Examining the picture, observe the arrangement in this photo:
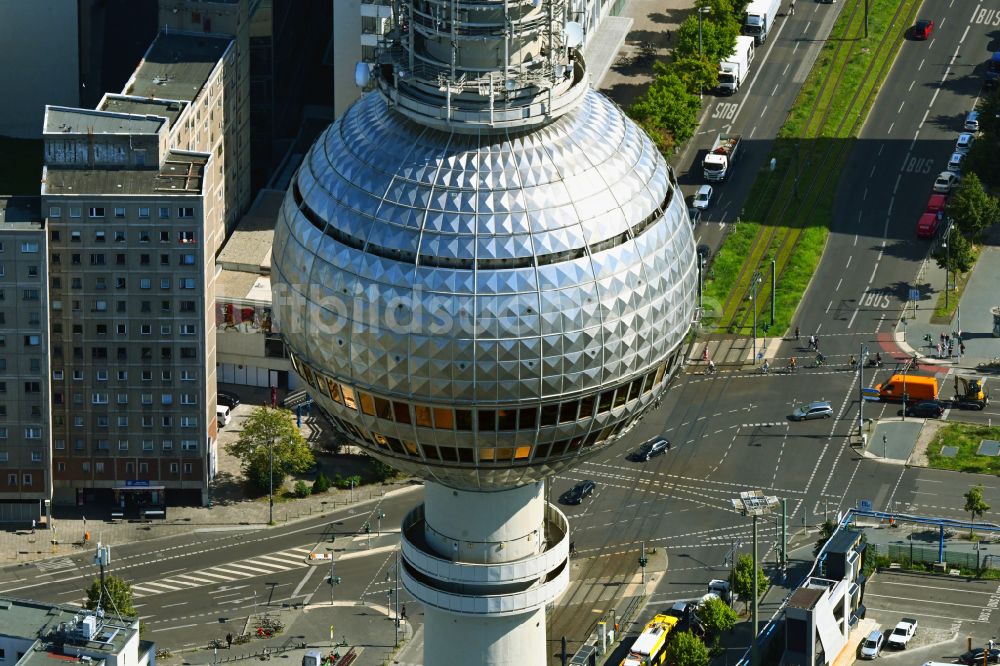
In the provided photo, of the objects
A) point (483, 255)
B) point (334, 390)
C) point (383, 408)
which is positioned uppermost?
point (483, 255)

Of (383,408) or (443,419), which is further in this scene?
(383,408)

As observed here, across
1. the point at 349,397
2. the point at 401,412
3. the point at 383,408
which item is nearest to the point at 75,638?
the point at 349,397

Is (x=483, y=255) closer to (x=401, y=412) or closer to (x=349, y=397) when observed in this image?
(x=401, y=412)

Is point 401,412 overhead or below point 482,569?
overhead

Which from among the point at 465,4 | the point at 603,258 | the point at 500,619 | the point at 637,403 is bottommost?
the point at 500,619

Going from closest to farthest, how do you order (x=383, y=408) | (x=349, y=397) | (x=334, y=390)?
1. (x=383, y=408)
2. (x=349, y=397)
3. (x=334, y=390)

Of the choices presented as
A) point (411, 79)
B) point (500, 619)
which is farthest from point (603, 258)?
point (500, 619)

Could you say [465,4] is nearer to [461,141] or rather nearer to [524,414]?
[461,141]
